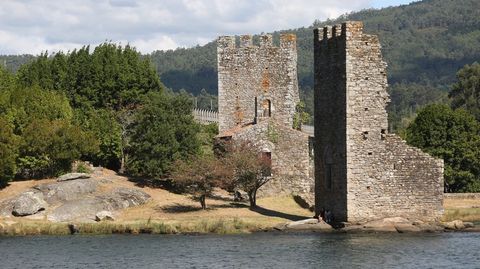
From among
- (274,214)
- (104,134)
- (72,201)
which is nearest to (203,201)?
(274,214)

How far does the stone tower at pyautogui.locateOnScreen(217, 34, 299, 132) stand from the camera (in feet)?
225

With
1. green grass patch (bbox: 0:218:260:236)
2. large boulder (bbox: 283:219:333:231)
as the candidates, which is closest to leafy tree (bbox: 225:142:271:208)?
green grass patch (bbox: 0:218:260:236)

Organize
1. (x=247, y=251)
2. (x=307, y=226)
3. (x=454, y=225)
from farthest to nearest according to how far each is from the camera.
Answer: (x=307, y=226)
(x=454, y=225)
(x=247, y=251)

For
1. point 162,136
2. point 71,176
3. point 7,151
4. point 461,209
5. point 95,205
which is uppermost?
point 162,136

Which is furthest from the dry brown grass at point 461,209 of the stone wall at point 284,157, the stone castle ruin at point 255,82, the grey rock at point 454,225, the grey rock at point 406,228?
the stone castle ruin at point 255,82

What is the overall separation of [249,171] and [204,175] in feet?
7.97

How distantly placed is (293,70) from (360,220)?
2142 cm

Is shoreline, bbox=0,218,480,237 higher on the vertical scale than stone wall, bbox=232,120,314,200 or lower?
lower

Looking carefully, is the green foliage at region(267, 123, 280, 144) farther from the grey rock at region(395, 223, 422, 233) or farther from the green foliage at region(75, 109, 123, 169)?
the grey rock at region(395, 223, 422, 233)

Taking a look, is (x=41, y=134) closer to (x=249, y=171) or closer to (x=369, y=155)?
(x=249, y=171)

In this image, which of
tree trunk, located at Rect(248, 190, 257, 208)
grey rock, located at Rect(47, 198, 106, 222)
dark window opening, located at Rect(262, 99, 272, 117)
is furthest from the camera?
dark window opening, located at Rect(262, 99, 272, 117)

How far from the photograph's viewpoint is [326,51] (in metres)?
52.0

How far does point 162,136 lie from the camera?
205 feet

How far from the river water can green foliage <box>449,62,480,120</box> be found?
2207 inches
